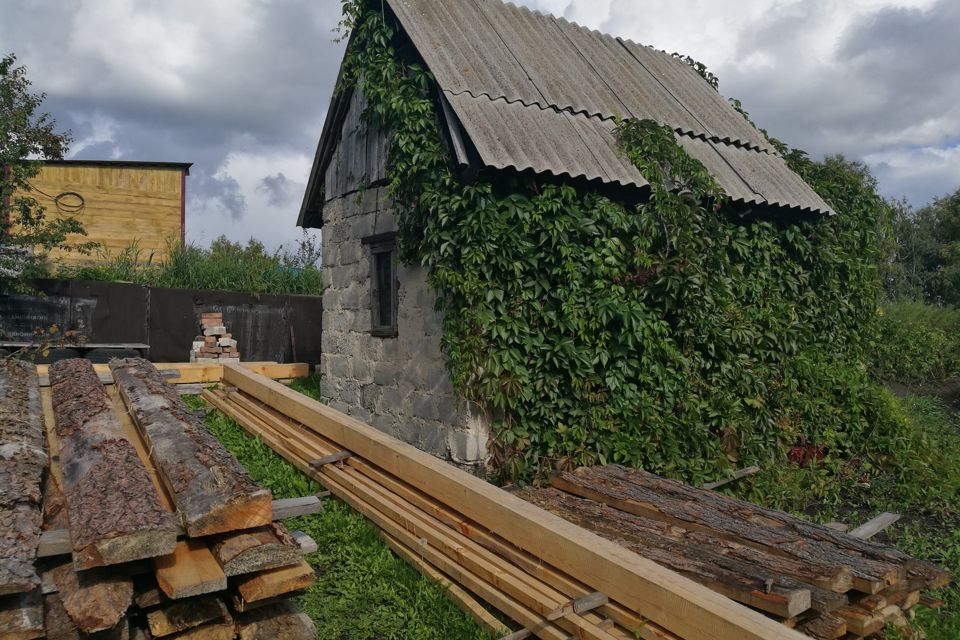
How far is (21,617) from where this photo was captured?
250 centimetres

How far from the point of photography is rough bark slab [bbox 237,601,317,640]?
2.85m

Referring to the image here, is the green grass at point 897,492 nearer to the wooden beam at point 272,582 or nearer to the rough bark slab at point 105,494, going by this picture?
the wooden beam at point 272,582

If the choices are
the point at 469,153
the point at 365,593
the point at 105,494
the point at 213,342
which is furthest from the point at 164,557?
the point at 213,342

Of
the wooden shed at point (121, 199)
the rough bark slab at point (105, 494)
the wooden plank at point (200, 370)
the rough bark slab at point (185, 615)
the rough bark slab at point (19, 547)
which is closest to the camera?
the rough bark slab at point (19, 547)

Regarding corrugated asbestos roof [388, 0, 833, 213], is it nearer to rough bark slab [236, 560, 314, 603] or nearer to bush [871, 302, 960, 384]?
rough bark slab [236, 560, 314, 603]

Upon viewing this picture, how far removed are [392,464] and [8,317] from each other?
7894mm

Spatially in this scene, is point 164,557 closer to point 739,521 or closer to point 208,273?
point 739,521

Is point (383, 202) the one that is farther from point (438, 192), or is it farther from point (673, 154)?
point (673, 154)

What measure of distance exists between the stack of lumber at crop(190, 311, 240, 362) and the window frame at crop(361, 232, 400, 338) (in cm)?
422

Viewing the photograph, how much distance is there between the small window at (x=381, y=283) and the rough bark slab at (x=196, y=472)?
3150 mm

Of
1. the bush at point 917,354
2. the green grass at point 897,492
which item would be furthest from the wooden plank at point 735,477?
the bush at point 917,354

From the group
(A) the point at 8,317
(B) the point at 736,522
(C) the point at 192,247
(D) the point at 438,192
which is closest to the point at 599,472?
(B) the point at 736,522

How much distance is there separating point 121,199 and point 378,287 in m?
13.6

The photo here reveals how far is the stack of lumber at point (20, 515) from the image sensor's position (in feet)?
8.06
